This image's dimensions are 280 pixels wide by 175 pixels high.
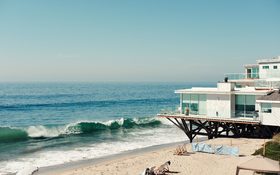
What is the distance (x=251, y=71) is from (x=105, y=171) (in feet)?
77.0

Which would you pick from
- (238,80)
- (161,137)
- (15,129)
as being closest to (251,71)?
(238,80)

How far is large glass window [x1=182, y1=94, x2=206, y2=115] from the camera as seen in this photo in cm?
2842

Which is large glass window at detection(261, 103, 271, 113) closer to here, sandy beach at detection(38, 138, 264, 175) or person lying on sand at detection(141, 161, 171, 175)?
sandy beach at detection(38, 138, 264, 175)

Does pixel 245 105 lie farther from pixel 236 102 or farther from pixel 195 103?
pixel 195 103

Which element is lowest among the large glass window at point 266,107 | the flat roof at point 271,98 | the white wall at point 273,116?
the white wall at point 273,116

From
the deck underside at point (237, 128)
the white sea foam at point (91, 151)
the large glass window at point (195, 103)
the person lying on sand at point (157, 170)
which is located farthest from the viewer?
the large glass window at point (195, 103)

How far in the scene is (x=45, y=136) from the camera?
133ft

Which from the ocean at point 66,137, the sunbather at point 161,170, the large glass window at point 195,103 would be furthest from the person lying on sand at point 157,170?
the large glass window at point 195,103

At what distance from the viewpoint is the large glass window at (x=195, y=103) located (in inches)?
1119

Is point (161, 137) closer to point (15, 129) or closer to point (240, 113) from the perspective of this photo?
point (240, 113)

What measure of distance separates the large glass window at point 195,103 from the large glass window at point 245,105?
106 inches

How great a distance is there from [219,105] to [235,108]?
48.0 inches

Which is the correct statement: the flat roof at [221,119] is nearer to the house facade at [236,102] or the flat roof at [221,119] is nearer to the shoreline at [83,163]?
the house facade at [236,102]

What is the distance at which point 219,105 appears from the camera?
27.4m
